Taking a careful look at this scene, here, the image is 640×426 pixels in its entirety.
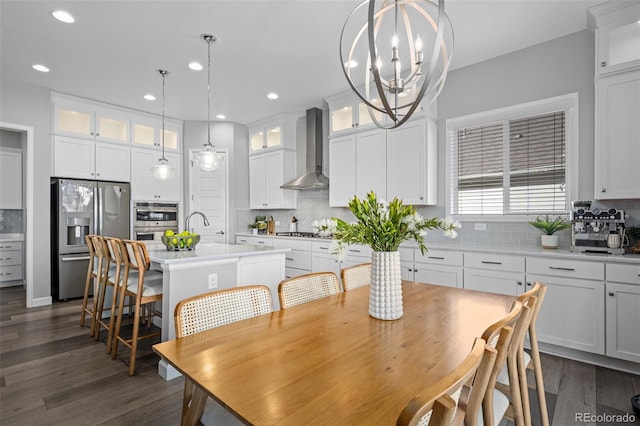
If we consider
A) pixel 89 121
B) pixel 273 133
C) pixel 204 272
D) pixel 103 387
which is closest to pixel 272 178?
pixel 273 133

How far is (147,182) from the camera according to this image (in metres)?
5.33

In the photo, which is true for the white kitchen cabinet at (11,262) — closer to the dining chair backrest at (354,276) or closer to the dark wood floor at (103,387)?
the dark wood floor at (103,387)

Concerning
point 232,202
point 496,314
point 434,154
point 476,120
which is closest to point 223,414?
point 496,314

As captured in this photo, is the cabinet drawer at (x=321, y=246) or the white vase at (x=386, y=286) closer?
the white vase at (x=386, y=286)

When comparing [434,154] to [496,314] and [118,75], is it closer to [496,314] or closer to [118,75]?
[496,314]

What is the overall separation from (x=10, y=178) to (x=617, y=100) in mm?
7996

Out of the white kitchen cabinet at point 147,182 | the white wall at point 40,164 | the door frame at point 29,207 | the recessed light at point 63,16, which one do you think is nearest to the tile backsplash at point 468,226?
the white kitchen cabinet at point 147,182

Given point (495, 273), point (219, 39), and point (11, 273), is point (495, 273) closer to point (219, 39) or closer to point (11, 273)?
point (219, 39)

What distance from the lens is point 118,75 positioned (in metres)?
3.93

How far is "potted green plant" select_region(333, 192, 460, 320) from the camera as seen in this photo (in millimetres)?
1424

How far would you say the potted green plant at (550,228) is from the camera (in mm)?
2916

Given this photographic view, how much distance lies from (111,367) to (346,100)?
3.86m

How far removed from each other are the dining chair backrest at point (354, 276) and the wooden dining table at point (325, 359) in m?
0.46

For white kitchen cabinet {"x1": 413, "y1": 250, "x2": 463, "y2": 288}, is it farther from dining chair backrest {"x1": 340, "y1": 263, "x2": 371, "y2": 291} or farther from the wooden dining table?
the wooden dining table
